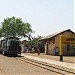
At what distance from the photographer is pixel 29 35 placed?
109 meters

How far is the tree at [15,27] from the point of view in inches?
4331

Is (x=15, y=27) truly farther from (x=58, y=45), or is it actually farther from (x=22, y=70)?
(x=22, y=70)

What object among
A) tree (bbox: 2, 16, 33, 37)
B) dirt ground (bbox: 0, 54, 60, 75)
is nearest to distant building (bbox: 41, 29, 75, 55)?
dirt ground (bbox: 0, 54, 60, 75)

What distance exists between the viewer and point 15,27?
11131 centimetres

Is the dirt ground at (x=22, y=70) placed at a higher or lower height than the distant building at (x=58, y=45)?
lower

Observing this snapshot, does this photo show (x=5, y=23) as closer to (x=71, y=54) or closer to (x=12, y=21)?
(x=12, y=21)

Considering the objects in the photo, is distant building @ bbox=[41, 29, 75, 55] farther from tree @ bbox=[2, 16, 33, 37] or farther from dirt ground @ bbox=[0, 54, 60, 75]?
tree @ bbox=[2, 16, 33, 37]

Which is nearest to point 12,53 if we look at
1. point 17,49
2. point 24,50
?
point 17,49

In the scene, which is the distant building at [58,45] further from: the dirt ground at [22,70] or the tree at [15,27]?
the tree at [15,27]

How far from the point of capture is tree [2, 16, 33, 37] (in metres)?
110

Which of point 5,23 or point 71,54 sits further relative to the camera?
point 5,23

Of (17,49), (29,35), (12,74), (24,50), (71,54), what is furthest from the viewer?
(29,35)

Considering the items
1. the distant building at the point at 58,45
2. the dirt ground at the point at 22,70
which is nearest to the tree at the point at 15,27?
the distant building at the point at 58,45

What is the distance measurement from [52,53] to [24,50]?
61.8 ft
